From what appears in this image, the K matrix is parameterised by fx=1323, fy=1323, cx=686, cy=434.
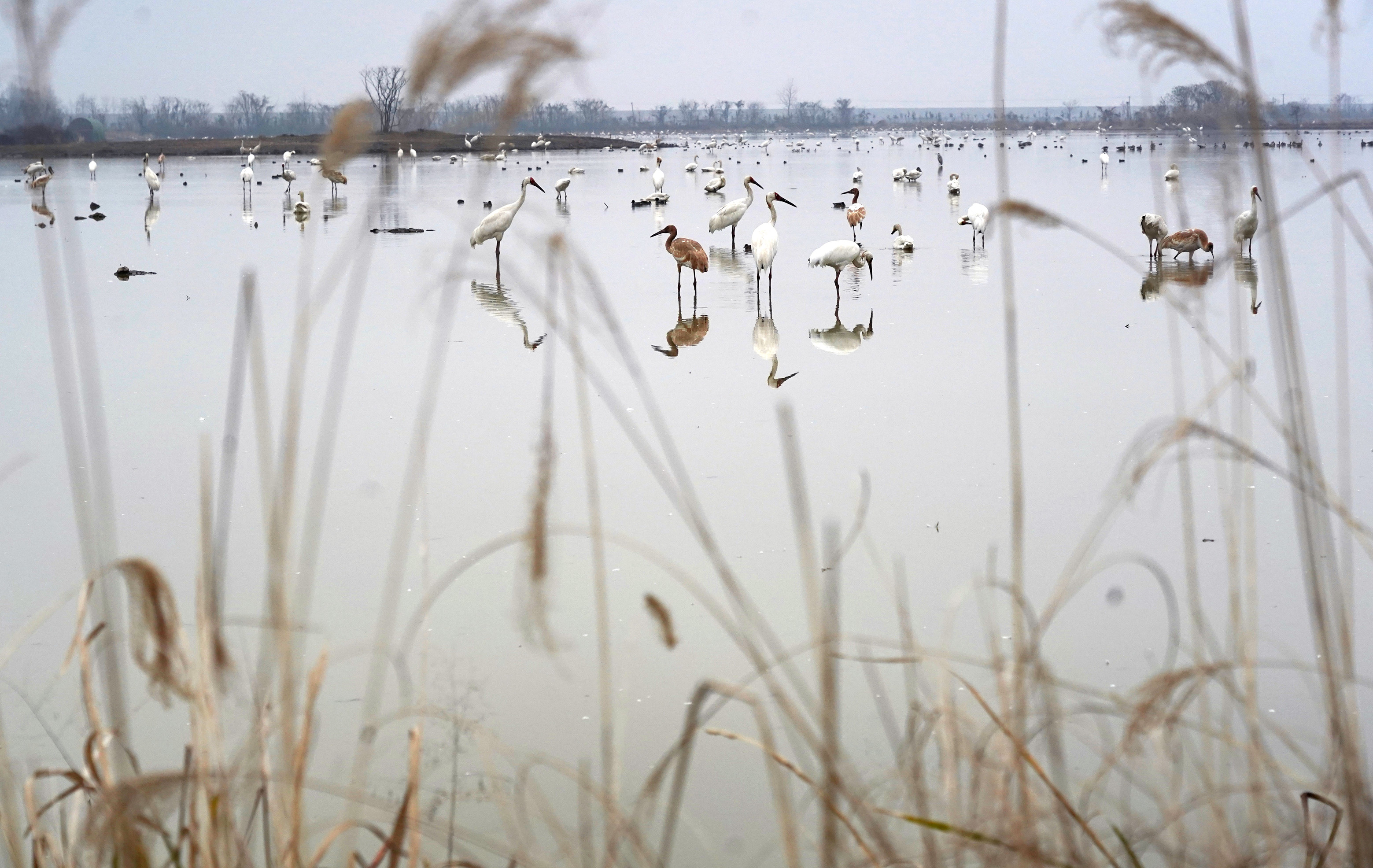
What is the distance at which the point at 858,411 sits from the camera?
5.68 meters

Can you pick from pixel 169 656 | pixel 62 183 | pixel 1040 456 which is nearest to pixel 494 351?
pixel 1040 456

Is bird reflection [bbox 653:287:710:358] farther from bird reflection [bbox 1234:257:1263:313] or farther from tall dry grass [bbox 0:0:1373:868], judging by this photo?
tall dry grass [bbox 0:0:1373:868]

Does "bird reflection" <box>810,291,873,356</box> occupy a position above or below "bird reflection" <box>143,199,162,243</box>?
below

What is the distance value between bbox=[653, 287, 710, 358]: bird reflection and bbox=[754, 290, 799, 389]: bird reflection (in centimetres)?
32

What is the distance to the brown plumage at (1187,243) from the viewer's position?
33.1 feet

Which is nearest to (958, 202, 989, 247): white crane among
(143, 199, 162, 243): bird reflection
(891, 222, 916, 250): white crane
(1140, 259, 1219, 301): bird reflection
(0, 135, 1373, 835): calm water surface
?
(0, 135, 1373, 835): calm water surface

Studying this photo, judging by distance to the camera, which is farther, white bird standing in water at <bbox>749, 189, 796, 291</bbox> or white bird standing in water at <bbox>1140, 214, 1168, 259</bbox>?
white bird standing in water at <bbox>1140, 214, 1168, 259</bbox>

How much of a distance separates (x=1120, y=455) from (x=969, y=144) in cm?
5459

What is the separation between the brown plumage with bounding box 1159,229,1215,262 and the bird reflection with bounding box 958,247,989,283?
1.35 metres

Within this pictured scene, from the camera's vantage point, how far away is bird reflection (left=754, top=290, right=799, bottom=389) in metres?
6.43

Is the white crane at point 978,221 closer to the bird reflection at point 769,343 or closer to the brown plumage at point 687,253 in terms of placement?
the brown plumage at point 687,253

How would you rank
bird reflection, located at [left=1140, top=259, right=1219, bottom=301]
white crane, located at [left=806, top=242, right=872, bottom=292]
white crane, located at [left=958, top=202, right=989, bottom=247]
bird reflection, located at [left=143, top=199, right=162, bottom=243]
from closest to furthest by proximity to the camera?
1. bird reflection, located at [left=1140, top=259, right=1219, bottom=301]
2. white crane, located at [left=806, top=242, right=872, bottom=292]
3. white crane, located at [left=958, top=202, right=989, bottom=247]
4. bird reflection, located at [left=143, top=199, right=162, bottom=243]

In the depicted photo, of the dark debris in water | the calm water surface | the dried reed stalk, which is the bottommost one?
the calm water surface

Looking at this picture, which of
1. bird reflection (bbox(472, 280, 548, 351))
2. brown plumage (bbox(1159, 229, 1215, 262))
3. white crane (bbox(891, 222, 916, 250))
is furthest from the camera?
white crane (bbox(891, 222, 916, 250))
